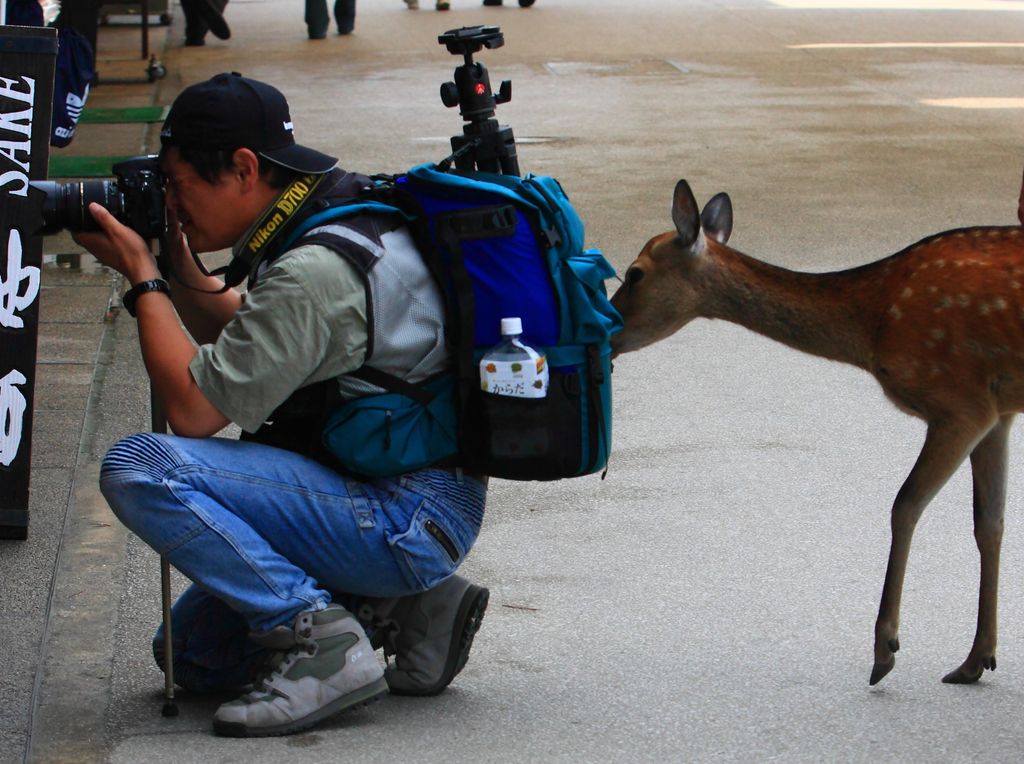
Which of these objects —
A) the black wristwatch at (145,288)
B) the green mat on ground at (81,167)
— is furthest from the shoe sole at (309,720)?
the green mat on ground at (81,167)

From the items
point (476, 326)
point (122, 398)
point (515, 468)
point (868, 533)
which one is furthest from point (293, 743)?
point (122, 398)

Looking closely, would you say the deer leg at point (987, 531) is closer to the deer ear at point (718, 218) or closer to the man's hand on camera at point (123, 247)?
the deer ear at point (718, 218)

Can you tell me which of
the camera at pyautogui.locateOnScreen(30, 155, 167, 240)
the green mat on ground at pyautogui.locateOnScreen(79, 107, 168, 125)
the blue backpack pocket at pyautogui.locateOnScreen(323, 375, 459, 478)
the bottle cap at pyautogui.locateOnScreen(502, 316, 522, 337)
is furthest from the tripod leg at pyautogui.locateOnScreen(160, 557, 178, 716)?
the green mat on ground at pyautogui.locateOnScreen(79, 107, 168, 125)

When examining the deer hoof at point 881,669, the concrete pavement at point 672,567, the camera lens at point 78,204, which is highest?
the camera lens at point 78,204

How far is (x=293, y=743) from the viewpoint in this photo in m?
3.72

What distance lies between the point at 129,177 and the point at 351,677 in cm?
127

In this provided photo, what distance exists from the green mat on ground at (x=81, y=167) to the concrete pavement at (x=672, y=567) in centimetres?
49

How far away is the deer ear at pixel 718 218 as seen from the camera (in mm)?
5039

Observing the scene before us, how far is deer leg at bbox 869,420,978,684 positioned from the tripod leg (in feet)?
5.67

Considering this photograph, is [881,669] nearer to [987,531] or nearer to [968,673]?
[968,673]

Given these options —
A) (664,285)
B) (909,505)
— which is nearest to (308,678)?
(909,505)

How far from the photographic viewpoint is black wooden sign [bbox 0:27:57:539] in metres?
4.82

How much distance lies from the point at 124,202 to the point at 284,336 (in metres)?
0.55

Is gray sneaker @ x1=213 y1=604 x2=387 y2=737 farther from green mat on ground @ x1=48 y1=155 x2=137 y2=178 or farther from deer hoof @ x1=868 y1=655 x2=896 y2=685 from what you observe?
green mat on ground @ x1=48 y1=155 x2=137 y2=178
